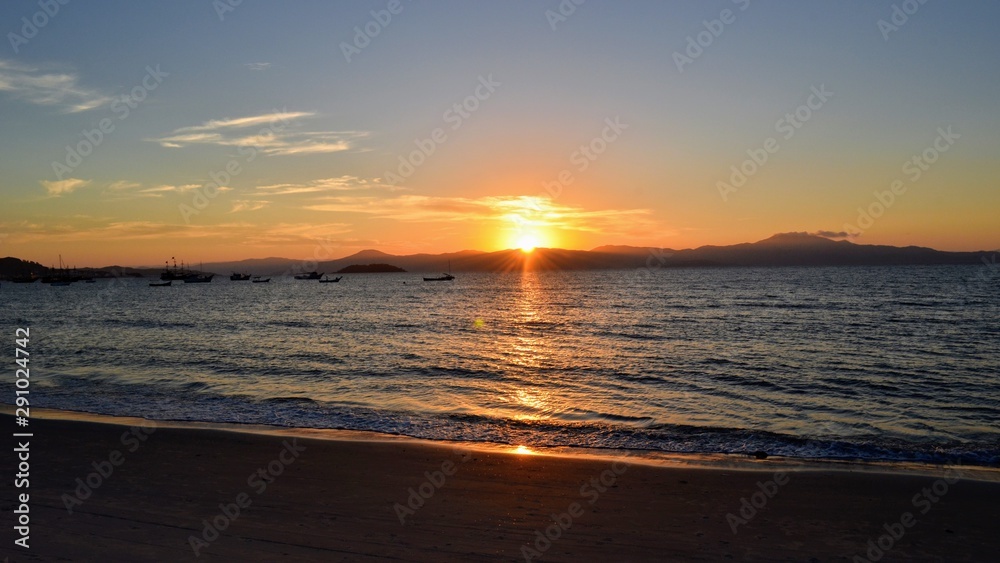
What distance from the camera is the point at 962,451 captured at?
13.9 meters

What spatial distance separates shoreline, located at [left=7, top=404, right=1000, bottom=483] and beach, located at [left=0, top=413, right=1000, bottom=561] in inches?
13.0

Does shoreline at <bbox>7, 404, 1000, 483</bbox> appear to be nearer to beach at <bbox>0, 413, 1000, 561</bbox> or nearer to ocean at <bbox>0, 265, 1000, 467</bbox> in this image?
beach at <bbox>0, 413, 1000, 561</bbox>

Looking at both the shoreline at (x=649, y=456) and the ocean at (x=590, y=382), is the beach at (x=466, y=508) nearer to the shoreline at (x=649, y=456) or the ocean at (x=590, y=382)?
the shoreline at (x=649, y=456)

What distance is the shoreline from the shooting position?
1241 centimetres

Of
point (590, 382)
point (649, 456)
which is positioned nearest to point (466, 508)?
point (649, 456)

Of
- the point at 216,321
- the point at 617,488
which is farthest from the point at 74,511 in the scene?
the point at 216,321

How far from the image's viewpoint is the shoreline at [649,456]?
12.4 m

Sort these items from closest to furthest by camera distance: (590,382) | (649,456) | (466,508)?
(466,508)
(649,456)
(590,382)

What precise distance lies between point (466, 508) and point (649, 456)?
5705 millimetres

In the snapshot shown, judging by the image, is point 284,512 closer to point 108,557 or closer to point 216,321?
point 108,557

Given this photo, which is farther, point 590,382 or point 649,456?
point 590,382

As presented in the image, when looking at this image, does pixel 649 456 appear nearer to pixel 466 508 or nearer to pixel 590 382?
pixel 466 508

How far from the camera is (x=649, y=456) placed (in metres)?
13.6

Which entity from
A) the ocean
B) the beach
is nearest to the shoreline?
the beach
